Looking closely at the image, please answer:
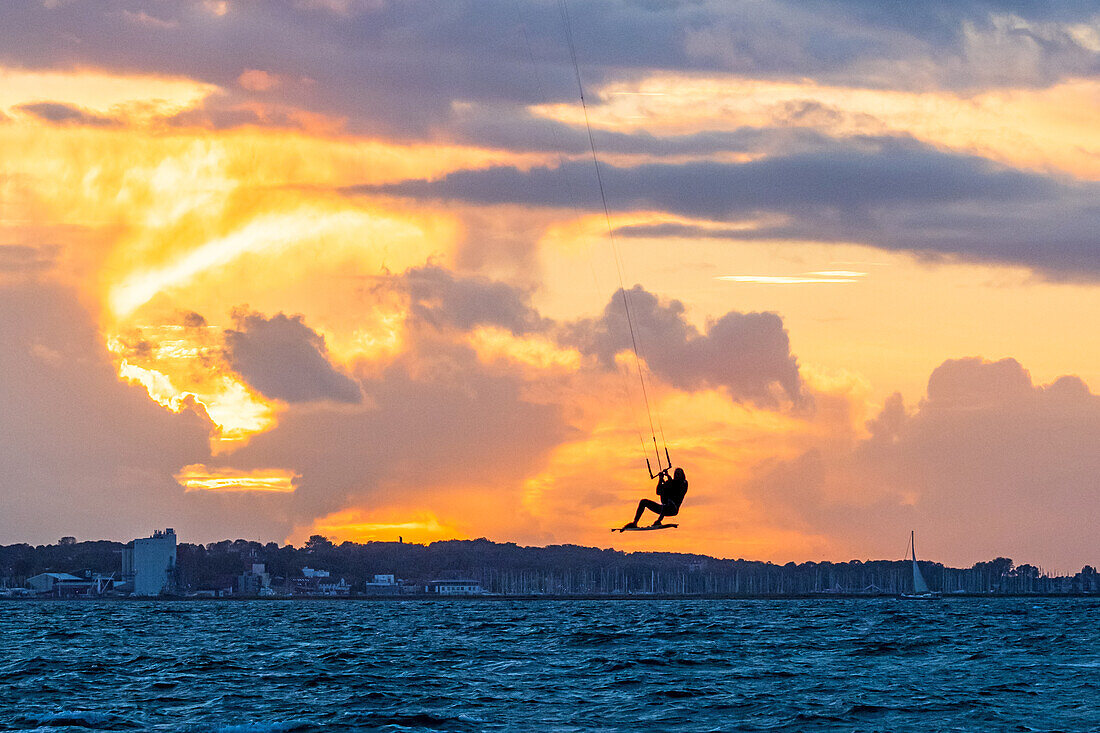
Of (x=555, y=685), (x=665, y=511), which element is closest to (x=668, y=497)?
(x=665, y=511)

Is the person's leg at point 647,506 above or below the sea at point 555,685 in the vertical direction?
above

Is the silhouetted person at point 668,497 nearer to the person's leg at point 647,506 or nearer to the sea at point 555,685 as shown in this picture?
the person's leg at point 647,506

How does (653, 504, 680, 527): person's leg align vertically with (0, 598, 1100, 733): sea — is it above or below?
above

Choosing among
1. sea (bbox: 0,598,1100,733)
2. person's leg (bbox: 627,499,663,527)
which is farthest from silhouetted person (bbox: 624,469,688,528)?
sea (bbox: 0,598,1100,733)

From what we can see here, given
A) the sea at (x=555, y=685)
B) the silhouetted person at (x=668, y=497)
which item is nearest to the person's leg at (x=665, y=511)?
the silhouetted person at (x=668, y=497)

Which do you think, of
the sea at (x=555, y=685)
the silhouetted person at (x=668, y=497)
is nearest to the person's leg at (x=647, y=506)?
the silhouetted person at (x=668, y=497)

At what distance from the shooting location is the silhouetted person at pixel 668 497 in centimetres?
3609

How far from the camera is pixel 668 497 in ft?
120

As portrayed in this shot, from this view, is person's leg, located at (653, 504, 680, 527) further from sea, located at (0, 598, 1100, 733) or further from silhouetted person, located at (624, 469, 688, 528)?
sea, located at (0, 598, 1100, 733)

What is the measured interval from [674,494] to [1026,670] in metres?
28.5

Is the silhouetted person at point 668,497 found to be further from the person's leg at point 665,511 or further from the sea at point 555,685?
the sea at point 555,685

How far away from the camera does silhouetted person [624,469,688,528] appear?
36.1 m

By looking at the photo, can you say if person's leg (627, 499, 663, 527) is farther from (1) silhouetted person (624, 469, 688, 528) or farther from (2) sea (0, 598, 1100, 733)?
(2) sea (0, 598, 1100, 733)

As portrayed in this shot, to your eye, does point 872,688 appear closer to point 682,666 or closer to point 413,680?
point 682,666
